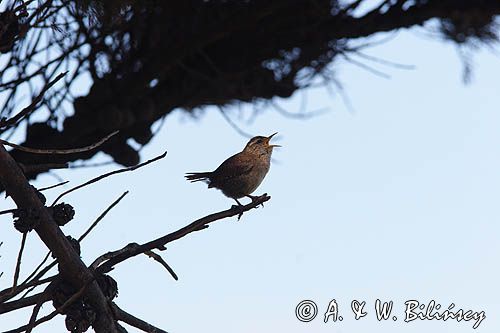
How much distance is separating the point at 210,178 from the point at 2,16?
1.10 metres

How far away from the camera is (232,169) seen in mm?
3473

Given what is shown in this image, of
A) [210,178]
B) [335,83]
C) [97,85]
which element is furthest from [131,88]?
[335,83]

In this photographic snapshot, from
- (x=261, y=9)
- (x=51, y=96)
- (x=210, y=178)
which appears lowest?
(x=210, y=178)

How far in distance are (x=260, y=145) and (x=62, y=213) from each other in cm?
195

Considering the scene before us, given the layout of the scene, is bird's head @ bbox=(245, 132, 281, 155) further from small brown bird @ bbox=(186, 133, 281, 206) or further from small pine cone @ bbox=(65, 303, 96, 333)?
small pine cone @ bbox=(65, 303, 96, 333)

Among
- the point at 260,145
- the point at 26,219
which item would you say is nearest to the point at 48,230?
the point at 26,219

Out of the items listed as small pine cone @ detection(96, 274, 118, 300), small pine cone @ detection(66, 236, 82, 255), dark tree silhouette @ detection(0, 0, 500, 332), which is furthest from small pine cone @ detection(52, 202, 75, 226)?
dark tree silhouette @ detection(0, 0, 500, 332)

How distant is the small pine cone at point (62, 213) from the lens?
1.86 m

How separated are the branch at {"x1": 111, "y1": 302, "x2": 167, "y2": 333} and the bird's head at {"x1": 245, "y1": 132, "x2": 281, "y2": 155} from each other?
186cm

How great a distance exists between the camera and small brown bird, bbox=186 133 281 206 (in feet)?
11.3

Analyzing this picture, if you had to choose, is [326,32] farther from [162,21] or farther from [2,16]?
[2,16]

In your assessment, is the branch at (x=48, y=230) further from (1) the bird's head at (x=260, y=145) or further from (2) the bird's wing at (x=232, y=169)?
(1) the bird's head at (x=260, y=145)

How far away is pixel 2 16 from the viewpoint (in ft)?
8.95

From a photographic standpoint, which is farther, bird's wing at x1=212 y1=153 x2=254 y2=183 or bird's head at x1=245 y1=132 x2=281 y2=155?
bird's head at x1=245 y1=132 x2=281 y2=155
